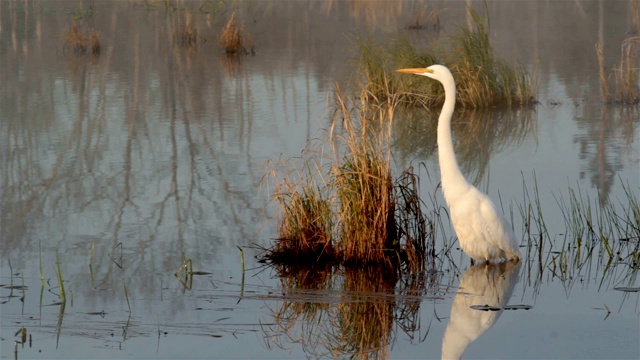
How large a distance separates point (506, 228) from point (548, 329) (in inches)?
38.5

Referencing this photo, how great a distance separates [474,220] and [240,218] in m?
1.74

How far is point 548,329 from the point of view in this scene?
432 centimetres

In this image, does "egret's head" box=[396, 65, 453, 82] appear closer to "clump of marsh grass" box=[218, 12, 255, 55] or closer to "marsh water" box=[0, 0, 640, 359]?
"marsh water" box=[0, 0, 640, 359]

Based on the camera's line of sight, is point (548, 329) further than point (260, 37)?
No

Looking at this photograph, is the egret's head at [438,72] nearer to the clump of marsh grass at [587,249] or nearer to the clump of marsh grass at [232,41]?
the clump of marsh grass at [587,249]

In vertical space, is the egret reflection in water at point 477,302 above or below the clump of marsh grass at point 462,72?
below

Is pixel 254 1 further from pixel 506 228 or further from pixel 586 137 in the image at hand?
pixel 506 228

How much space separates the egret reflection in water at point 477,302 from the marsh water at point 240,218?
0.04 ft

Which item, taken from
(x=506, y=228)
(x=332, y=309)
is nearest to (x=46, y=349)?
(x=332, y=309)

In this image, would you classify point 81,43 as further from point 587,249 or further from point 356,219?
point 587,249

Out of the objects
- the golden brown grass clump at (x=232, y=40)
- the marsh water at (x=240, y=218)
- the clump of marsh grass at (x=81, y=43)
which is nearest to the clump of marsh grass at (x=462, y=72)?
the marsh water at (x=240, y=218)

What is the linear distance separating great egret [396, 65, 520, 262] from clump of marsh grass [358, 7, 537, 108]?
15.6 ft

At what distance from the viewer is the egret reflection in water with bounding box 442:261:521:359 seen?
164 inches

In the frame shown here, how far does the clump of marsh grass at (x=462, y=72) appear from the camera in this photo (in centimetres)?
1040
